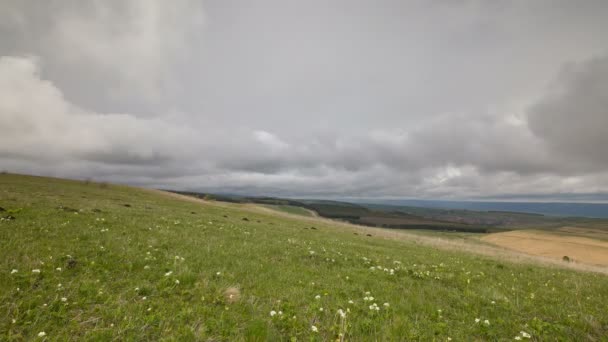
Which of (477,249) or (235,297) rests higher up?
(235,297)

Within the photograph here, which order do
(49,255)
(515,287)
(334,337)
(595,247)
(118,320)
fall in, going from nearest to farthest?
(118,320) → (334,337) → (49,255) → (515,287) → (595,247)

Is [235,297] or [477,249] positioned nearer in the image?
[235,297]

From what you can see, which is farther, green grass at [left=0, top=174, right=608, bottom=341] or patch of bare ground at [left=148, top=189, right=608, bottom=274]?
patch of bare ground at [left=148, top=189, right=608, bottom=274]

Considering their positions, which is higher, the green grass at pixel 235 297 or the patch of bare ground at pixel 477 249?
the green grass at pixel 235 297

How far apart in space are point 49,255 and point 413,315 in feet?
39.7

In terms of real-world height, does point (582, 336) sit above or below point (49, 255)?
below

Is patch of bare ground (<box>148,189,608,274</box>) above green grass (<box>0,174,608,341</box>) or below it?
below

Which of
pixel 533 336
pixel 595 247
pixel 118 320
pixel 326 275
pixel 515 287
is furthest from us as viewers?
pixel 595 247

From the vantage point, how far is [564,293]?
1122 cm

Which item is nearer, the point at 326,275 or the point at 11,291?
the point at 11,291

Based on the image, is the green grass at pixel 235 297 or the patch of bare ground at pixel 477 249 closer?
the green grass at pixel 235 297

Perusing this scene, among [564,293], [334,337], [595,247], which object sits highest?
[334,337]

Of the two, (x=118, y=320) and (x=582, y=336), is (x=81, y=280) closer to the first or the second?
(x=118, y=320)

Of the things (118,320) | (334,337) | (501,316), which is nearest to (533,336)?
(501,316)
